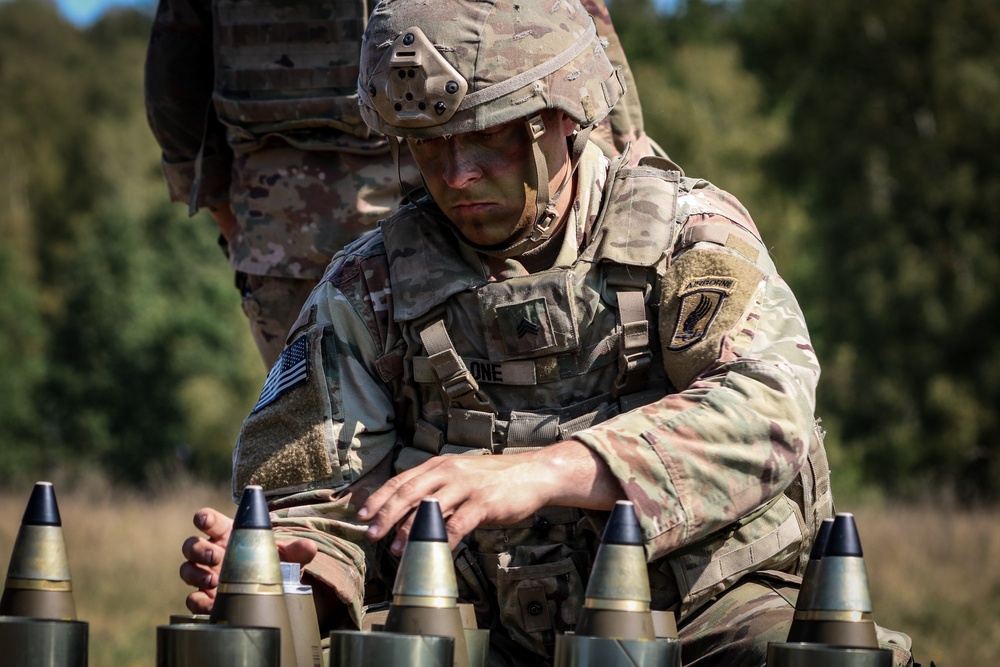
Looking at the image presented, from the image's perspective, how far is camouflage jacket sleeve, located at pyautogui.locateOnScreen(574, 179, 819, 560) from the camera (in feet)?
12.2

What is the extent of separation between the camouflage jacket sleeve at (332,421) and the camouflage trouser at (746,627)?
828 mm

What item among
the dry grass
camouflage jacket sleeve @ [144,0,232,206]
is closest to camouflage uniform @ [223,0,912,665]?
camouflage jacket sleeve @ [144,0,232,206]

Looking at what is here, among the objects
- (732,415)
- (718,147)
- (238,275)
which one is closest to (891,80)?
(718,147)

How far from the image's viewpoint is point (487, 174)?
13.7ft

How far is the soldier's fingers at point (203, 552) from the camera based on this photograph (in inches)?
148

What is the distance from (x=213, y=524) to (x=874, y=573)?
30.3 feet

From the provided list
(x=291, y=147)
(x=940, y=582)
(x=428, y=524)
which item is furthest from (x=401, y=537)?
(x=940, y=582)

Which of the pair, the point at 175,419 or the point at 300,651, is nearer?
the point at 300,651

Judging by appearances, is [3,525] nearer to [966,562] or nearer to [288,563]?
[966,562]

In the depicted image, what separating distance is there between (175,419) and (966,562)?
33.9 metres

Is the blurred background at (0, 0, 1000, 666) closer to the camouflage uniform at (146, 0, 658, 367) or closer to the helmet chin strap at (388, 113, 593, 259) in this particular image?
the helmet chin strap at (388, 113, 593, 259)

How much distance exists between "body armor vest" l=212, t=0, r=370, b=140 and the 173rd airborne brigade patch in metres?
Result: 2.22

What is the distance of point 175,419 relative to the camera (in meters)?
44.3

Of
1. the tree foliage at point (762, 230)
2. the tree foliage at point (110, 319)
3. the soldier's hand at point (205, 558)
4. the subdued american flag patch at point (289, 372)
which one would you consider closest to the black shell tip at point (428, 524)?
the soldier's hand at point (205, 558)
